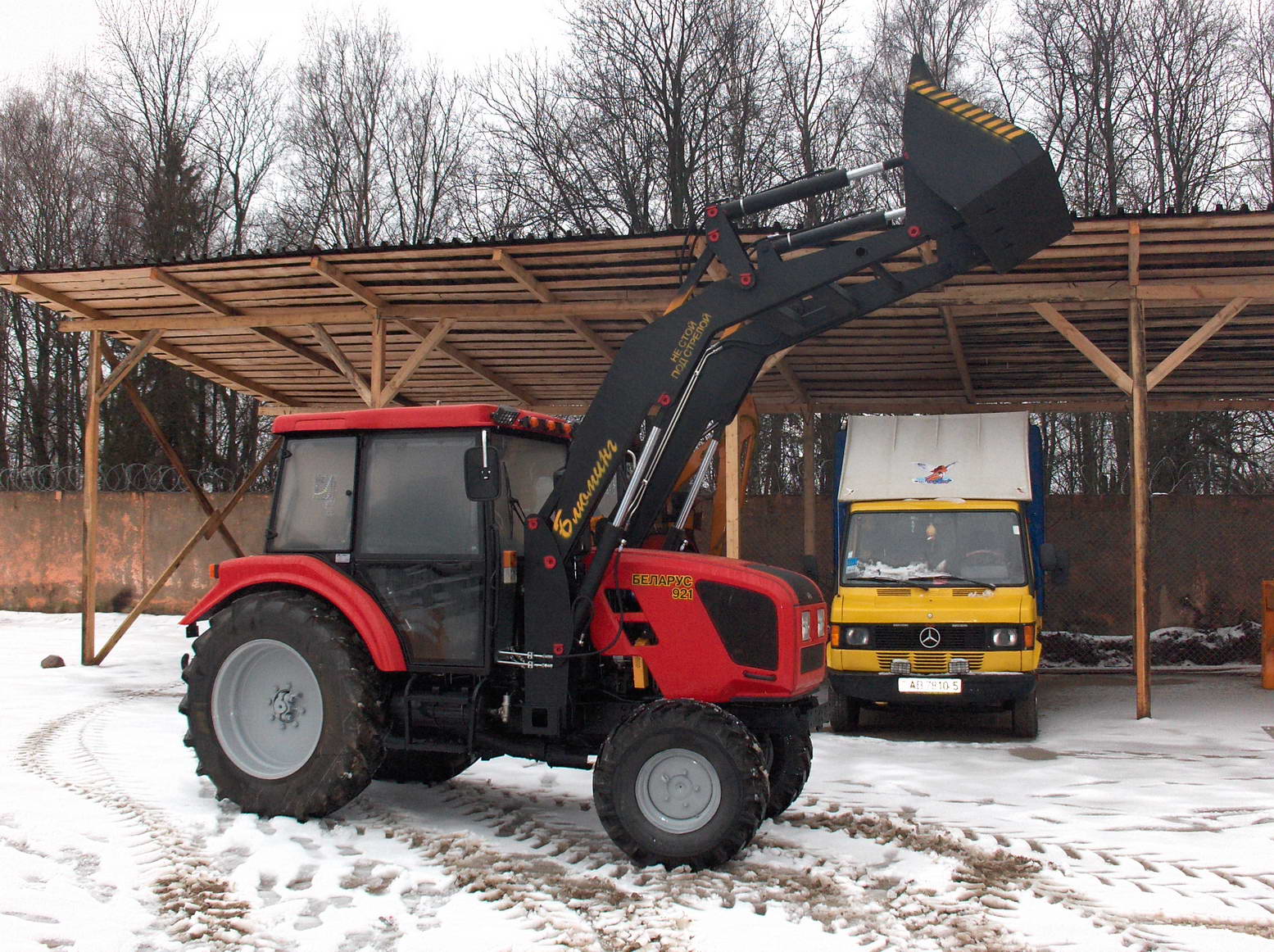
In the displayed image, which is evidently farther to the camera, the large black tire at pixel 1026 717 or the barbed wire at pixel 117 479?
the barbed wire at pixel 117 479

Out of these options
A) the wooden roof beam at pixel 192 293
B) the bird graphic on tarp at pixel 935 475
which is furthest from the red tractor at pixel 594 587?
the wooden roof beam at pixel 192 293

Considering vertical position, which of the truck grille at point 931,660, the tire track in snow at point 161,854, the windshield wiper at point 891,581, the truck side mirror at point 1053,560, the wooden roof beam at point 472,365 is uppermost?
the wooden roof beam at point 472,365

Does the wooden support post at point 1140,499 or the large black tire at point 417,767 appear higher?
the wooden support post at point 1140,499

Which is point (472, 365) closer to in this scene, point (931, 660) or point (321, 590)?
point (931, 660)

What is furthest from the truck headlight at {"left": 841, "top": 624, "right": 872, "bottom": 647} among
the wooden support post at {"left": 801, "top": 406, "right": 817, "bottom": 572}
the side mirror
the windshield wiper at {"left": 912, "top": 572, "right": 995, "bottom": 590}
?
the wooden support post at {"left": 801, "top": 406, "right": 817, "bottom": 572}

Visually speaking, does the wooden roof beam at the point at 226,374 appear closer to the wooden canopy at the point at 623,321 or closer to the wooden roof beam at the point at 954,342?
the wooden canopy at the point at 623,321

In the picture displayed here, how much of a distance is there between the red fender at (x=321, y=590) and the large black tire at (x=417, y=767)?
1.20 metres

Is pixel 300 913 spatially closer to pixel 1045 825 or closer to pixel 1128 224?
pixel 1045 825

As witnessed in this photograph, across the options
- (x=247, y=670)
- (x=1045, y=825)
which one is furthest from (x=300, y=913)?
(x=1045, y=825)

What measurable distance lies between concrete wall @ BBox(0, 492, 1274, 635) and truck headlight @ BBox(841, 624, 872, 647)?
5.50 meters

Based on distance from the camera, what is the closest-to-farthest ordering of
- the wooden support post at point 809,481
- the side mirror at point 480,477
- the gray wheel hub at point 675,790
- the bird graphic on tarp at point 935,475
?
the gray wheel hub at point 675,790, the side mirror at point 480,477, the bird graphic on tarp at point 935,475, the wooden support post at point 809,481

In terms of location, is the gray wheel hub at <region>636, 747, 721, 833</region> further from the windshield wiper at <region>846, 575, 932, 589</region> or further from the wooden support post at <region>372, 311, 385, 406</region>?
the wooden support post at <region>372, 311, 385, 406</region>

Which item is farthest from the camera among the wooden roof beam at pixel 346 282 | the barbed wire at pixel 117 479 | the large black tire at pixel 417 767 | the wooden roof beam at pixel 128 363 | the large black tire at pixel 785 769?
the barbed wire at pixel 117 479

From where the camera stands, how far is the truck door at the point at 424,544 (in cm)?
575
